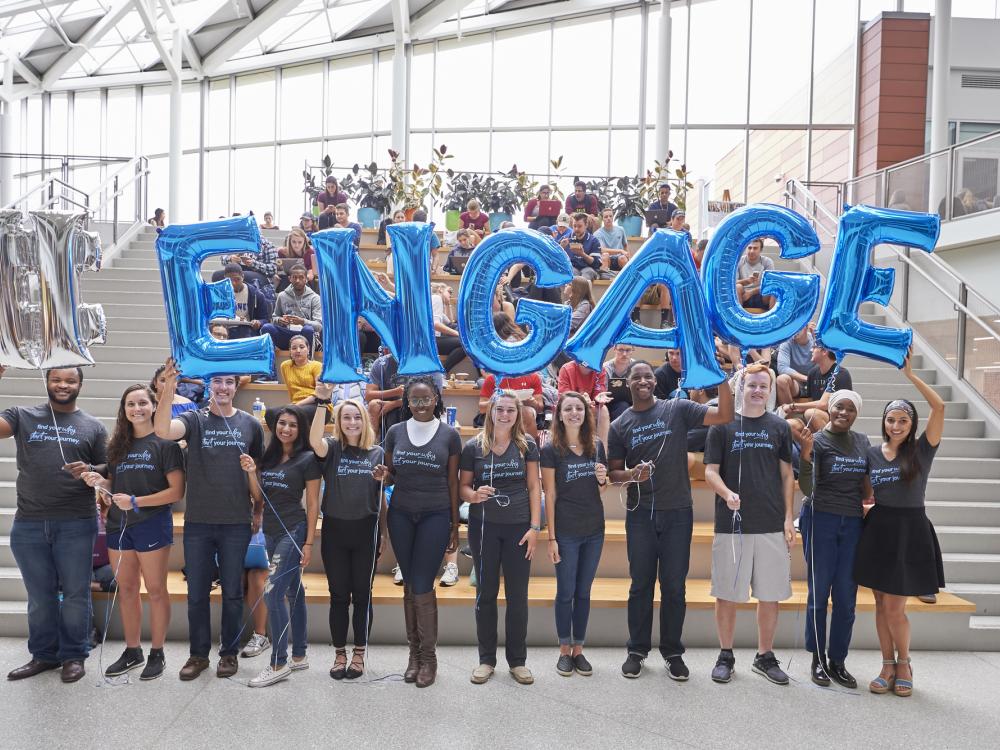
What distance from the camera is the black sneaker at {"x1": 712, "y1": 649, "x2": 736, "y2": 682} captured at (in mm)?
4434

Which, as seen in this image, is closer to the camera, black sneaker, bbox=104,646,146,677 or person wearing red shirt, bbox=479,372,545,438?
black sneaker, bbox=104,646,146,677

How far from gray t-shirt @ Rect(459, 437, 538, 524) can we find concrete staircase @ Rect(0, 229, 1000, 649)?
823mm

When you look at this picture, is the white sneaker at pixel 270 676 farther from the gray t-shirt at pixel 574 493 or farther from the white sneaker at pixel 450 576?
the gray t-shirt at pixel 574 493

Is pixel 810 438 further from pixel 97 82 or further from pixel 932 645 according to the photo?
pixel 97 82

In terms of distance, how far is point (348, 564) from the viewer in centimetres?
441

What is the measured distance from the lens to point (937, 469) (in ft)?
21.7

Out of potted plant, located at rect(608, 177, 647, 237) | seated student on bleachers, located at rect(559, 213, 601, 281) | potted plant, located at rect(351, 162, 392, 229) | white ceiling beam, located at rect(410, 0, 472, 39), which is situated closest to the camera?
seated student on bleachers, located at rect(559, 213, 601, 281)

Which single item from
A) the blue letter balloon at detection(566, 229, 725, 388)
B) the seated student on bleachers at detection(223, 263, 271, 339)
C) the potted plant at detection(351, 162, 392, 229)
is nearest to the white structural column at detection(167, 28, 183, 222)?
the potted plant at detection(351, 162, 392, 229)

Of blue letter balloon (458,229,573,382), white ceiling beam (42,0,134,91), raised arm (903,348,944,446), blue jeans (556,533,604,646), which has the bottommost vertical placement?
blue jeans (556,533,604,646)

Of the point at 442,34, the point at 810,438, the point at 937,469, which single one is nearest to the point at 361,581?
the point at 810,438

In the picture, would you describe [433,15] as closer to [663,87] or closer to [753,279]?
[663,87]

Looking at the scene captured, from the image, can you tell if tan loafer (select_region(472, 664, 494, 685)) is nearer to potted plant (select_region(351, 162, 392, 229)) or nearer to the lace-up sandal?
the lace-up sandal

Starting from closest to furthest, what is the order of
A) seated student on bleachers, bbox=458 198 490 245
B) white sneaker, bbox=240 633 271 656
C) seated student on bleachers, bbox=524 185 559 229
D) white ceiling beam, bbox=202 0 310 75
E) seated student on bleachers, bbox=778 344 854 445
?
1. white sneaker, bbox=240 633 271 656
2. seated student on bleachers, bbox=778 344 854 445
3. seated student on bleachers, bbox=458 198 490 245
4. seated student on bleachers, bbox=524 185 559 229
5. white ceiling beam, bbox=202 0 310 75

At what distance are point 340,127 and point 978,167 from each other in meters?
13.9
